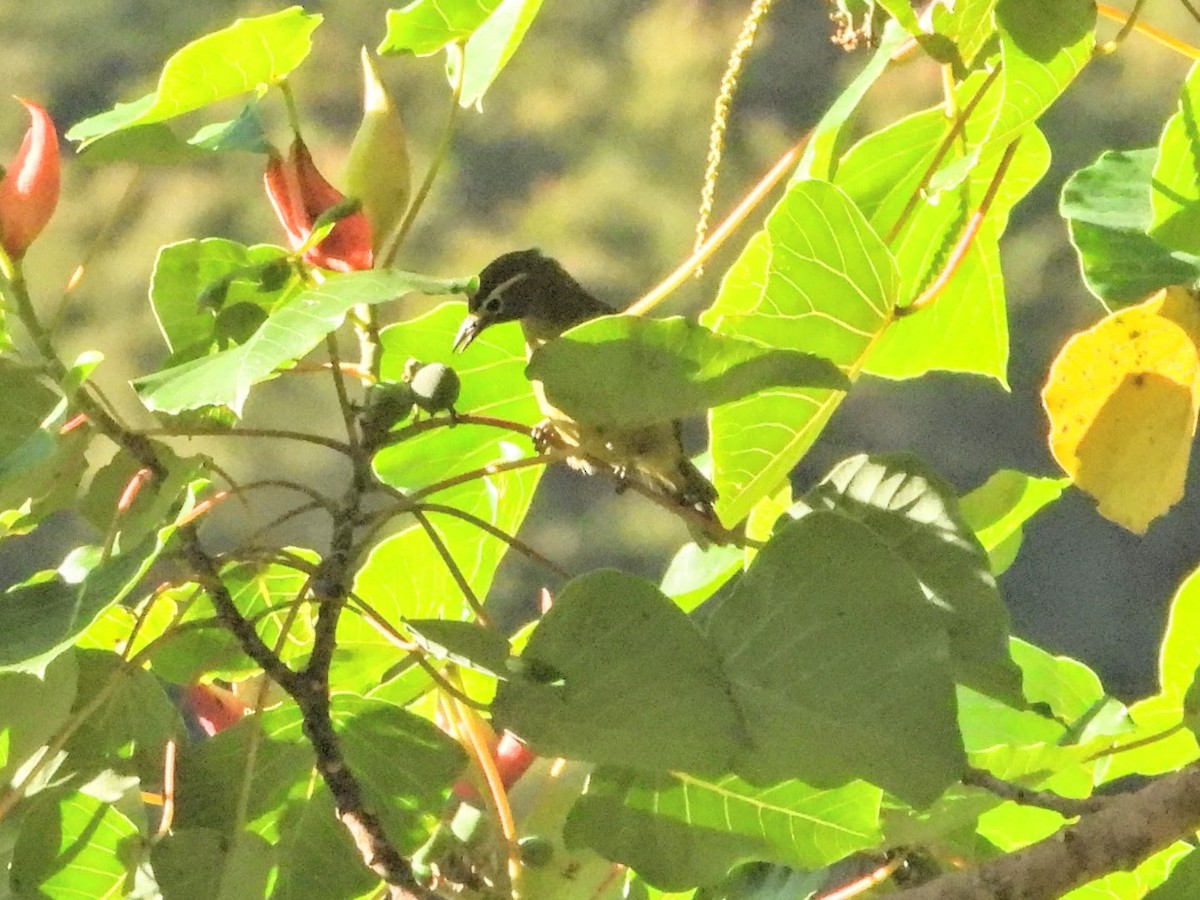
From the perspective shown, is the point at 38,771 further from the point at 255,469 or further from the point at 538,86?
the point at 538,86

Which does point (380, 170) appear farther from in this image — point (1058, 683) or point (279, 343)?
point (1058, 683)

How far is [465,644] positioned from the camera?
0.50 m

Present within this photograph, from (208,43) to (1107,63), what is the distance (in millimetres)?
1556

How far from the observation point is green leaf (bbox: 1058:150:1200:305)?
0.64 m

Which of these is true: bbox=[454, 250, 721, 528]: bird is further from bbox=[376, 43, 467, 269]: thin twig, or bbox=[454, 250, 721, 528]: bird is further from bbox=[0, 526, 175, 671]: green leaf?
bbox=[0, 526, 175, 671]: green leaf

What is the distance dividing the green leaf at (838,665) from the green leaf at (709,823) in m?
0.07

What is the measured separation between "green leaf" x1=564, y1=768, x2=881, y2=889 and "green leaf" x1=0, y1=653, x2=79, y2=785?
0.21 meters

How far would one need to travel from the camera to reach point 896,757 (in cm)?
47

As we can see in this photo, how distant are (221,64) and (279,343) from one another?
0.20m

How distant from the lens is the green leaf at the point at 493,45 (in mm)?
628

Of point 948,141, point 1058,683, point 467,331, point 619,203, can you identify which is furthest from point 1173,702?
point 619,203

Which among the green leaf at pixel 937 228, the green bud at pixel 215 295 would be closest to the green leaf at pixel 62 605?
the green bud at pixel 215 295

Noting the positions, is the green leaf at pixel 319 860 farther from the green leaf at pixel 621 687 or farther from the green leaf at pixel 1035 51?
the green leaf at pixel 1035 51

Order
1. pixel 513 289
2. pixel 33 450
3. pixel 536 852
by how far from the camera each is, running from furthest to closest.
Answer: pixel 513 289, pixel 536 852, pixel 33 450
